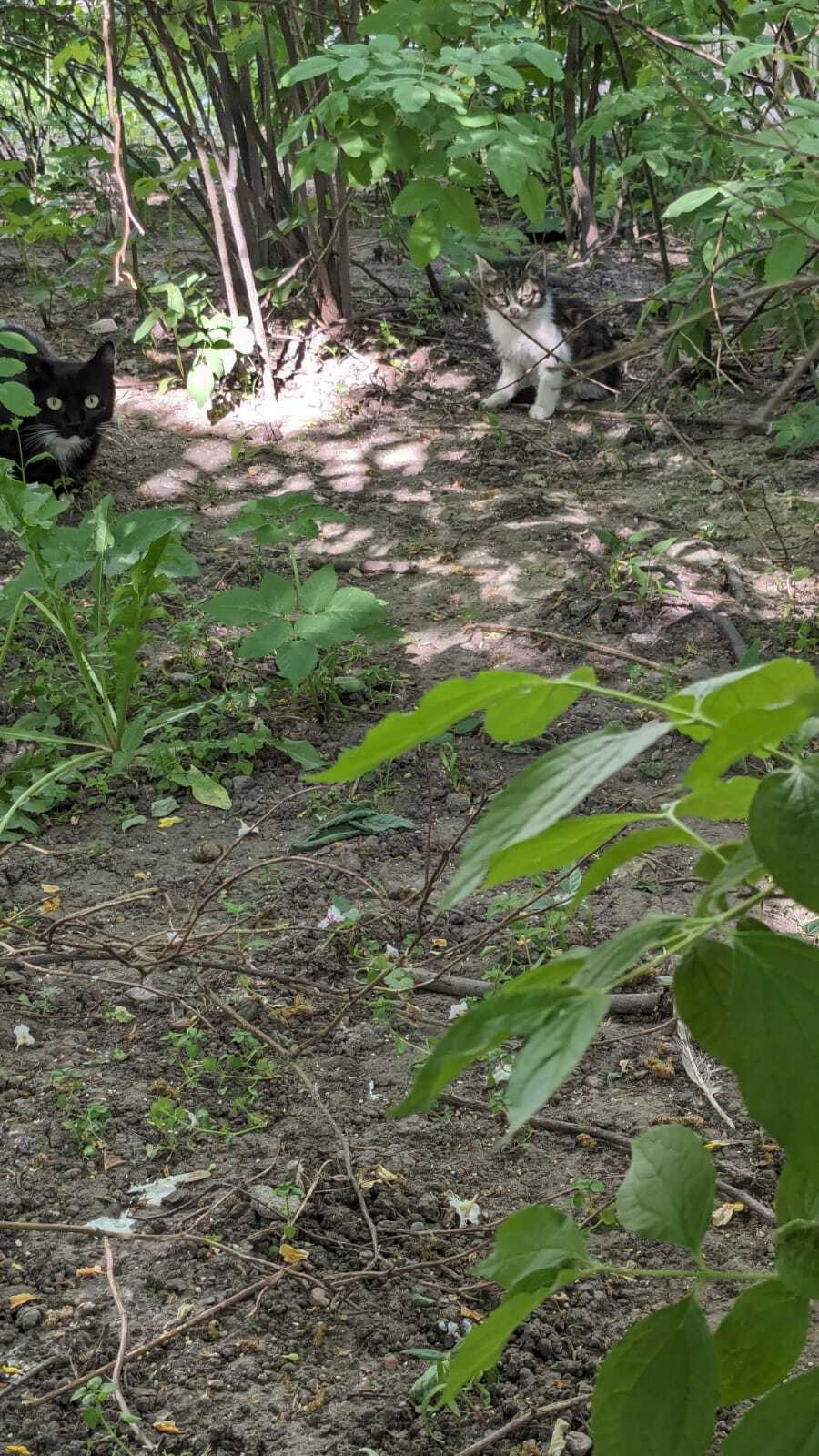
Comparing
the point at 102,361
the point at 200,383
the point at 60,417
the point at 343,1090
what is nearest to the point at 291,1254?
the point at 343,1090

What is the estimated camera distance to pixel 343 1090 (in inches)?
82.0

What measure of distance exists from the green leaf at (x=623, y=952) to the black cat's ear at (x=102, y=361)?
4629 mm

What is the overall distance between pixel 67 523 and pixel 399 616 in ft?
4.54

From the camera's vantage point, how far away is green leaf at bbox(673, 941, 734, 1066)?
609 millimetres

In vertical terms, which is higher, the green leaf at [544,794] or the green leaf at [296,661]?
the green leaf at [544,794]

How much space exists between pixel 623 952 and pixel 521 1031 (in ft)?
0.20

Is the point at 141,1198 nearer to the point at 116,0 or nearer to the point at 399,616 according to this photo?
the point at 399,616

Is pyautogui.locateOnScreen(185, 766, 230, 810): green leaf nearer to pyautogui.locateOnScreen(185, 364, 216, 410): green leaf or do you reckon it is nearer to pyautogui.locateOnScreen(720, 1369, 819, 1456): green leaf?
pyautogui.locateOnScreen(720, 1369, 819, 1456): green leaf

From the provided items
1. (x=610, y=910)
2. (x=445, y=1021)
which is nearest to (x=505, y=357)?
(x=610, y=910)

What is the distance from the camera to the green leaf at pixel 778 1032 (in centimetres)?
55

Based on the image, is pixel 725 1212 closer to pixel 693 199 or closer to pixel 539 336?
pixel 693 199

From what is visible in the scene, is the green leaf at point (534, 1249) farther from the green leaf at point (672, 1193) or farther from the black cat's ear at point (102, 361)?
the black cat's ear at point (102, 361)

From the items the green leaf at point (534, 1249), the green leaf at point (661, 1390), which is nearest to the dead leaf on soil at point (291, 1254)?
the green leaf at point (534, 1249)

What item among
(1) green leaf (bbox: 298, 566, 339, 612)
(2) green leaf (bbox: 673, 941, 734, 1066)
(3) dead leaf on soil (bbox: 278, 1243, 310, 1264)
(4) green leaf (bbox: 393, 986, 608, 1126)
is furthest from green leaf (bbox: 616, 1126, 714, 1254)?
(1) green leaf (bbox: 298, 566, 339, 612)
